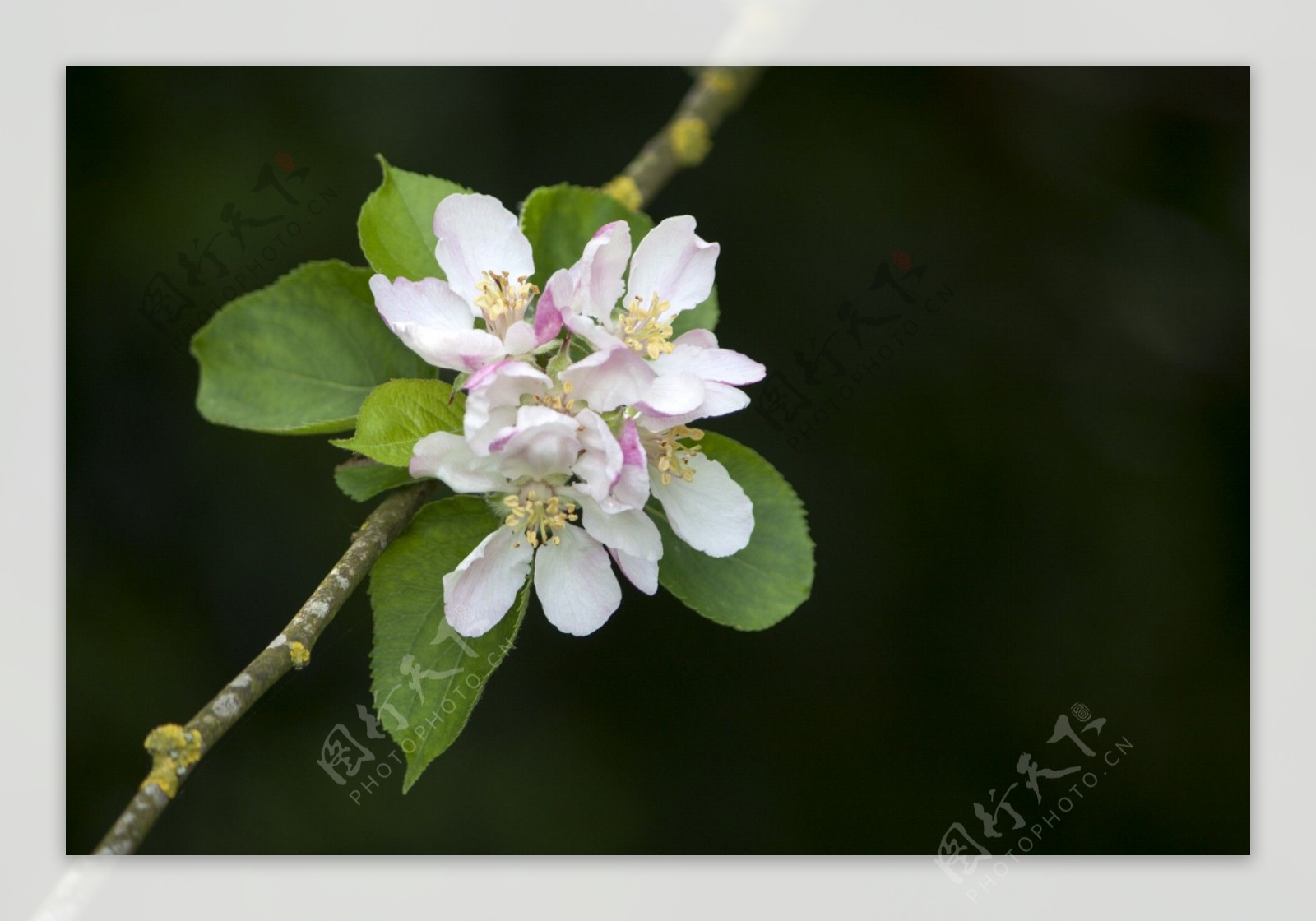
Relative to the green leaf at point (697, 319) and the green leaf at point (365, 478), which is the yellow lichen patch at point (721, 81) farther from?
the green leaf at point (365, 478)

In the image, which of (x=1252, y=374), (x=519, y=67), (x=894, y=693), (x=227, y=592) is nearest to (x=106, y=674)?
(x=227, y=592)

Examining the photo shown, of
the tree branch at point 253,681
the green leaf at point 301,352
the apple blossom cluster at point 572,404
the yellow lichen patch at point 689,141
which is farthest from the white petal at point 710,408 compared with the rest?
the yellow lichen patch at point 689,141

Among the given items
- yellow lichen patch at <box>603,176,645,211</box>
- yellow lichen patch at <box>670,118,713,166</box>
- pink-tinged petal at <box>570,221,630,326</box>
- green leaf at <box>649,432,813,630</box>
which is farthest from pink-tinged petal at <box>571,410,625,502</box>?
yellow lichen patch at <box>670,118,713,166</box>

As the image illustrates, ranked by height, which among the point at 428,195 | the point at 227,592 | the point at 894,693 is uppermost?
the point at 428,195

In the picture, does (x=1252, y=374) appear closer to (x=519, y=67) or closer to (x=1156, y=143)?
(x=1156, y=143)

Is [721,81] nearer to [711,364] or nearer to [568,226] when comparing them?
[568,226]

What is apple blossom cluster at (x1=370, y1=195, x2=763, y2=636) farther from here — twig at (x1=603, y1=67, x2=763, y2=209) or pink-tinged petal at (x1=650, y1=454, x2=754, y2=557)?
twig at (x1=603, y1=67, x2=763, y2=209)

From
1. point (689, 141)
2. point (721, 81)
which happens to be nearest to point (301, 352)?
point (689, 141)
